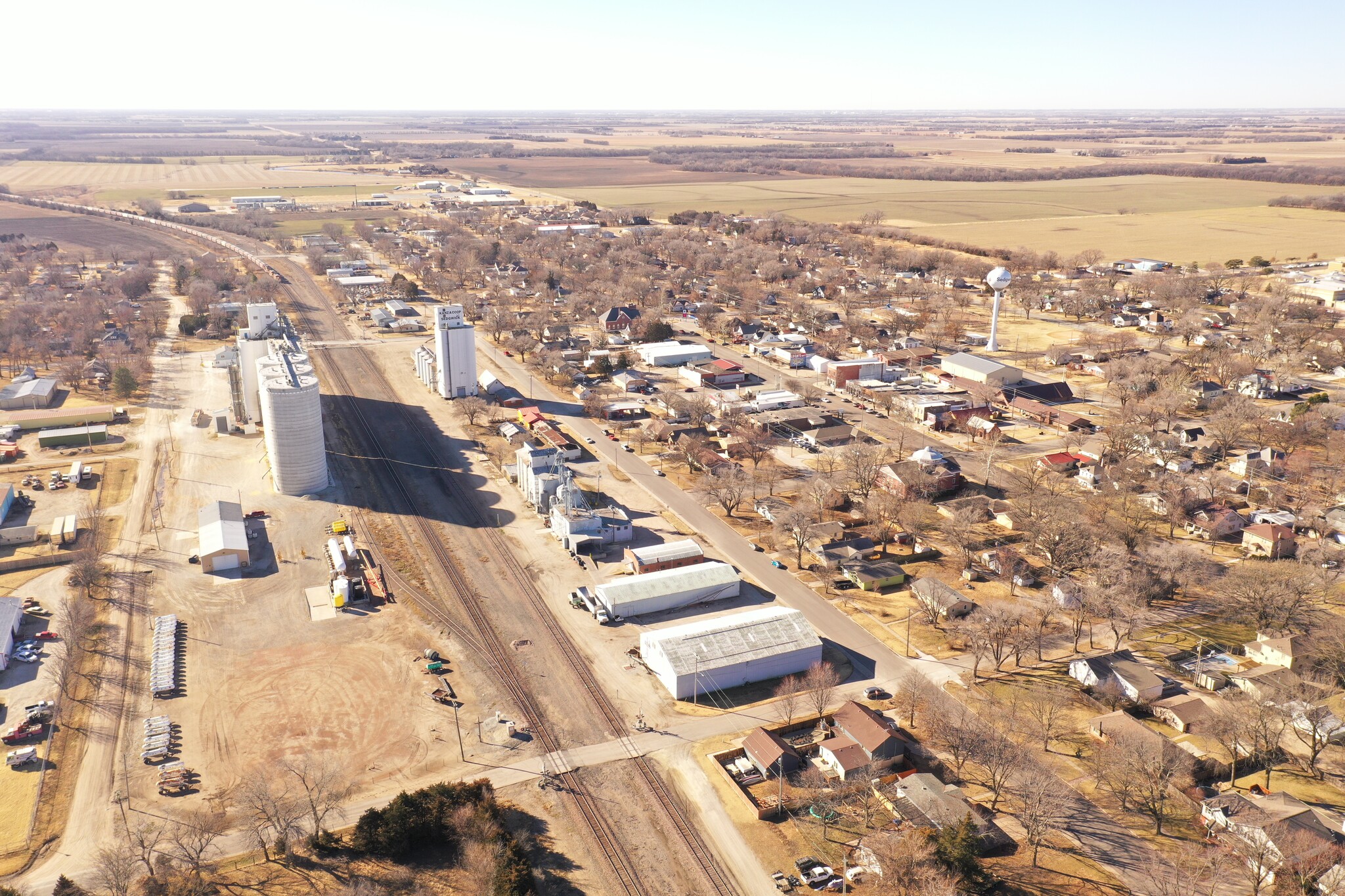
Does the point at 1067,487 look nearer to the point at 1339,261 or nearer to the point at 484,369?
the point at 484,369

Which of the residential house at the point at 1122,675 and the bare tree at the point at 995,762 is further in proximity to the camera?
the residential house at the point at 1122,675

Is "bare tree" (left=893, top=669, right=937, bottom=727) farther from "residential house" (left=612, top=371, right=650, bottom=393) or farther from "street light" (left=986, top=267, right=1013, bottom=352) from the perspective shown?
"street light" (left=986, top=267, right=1013, bottom=352)

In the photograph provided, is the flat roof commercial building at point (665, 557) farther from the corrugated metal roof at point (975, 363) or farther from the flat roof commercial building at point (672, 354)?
the corrugated metal roof at point (975, 363)

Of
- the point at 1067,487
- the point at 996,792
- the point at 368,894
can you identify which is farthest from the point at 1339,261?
the point at 368,894

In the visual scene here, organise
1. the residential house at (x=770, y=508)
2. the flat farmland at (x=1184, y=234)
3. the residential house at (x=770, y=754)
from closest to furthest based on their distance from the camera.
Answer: the residential house at (x=770, y=754)
the residential house at (x=770, y=508)
the flat farmland at (x=1184, y=234)

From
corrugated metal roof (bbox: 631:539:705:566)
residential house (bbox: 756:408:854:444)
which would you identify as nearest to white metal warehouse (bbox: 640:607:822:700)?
corrugated metal roof (bbox: 631:539:705:566)

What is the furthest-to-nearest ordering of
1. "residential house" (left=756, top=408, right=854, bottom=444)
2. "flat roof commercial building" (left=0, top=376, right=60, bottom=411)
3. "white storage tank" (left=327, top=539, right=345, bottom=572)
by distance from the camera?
"flat roof commercial building" (left=0, top=376, right=60, bottom=411) → "residential house" (left=756, top=408, right=854, bottom=444) → "white storage tank" (left=327, top=539, right=345, bottom=572)

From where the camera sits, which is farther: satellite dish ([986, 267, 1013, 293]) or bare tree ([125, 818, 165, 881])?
satellite dish ([986, 267, 1013, 293])

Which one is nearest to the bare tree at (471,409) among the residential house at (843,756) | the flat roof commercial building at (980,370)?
the flat roof commercial building at (980,370)
